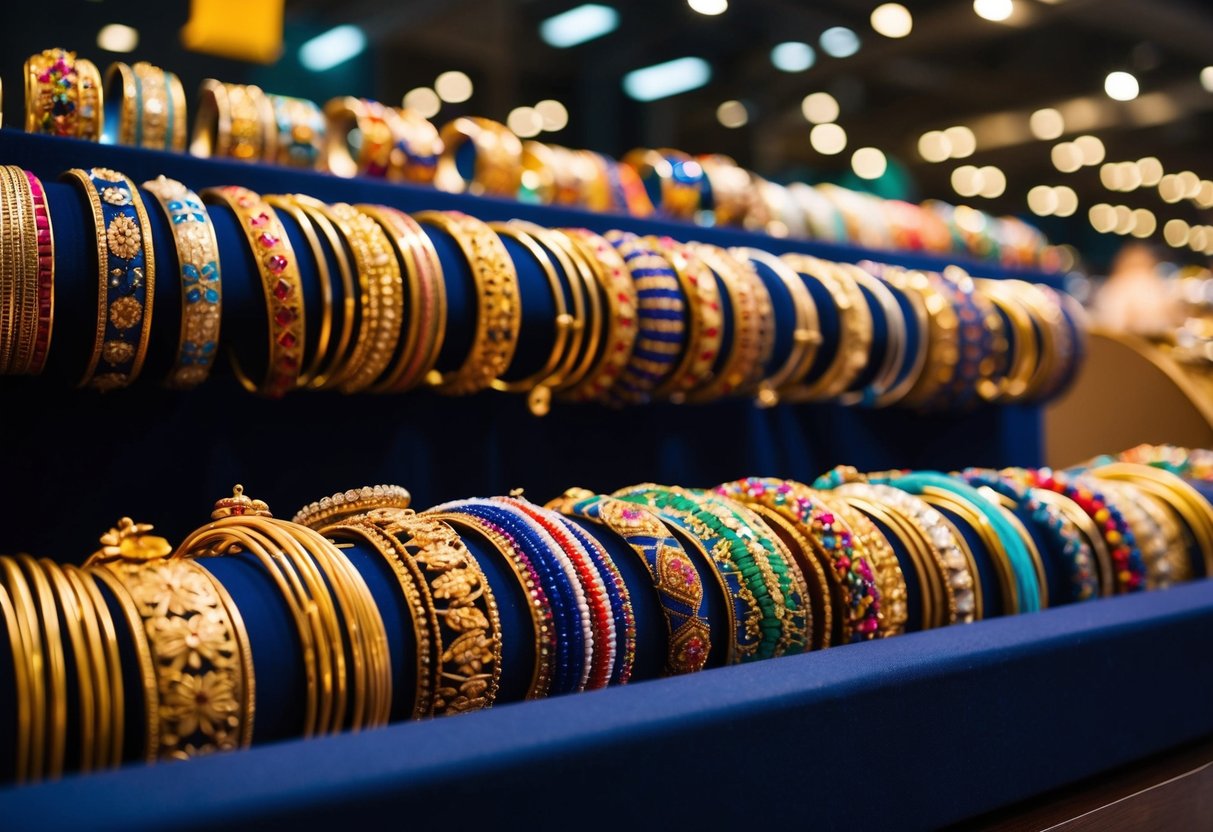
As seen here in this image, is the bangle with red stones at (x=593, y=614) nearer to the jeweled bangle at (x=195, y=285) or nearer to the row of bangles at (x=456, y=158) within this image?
the jeweled bangle at (x=195, y=285)

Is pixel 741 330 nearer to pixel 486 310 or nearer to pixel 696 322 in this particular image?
pixel 696 322

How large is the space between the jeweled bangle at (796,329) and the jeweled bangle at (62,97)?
0.56 meters

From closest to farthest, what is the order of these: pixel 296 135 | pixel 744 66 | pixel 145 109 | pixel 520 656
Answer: pixel 520 656, pixel 145 109, pixel 296 135, pixel 744 66

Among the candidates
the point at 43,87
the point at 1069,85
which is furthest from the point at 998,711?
the point at 1069,85

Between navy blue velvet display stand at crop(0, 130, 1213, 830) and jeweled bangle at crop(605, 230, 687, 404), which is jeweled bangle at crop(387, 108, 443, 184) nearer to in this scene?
navy blue velvet display stand at crop(0, 130, 1213, 830)

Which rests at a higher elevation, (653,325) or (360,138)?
(360,138)

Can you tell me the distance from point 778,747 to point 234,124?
80cm

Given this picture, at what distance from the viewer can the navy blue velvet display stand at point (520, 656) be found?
1.55ft

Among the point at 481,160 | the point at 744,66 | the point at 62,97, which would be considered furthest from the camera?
the point at 744,66

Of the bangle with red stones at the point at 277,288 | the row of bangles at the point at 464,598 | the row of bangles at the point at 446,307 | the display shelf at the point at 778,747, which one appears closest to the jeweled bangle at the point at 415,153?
the row of bangles at the point at 446,307

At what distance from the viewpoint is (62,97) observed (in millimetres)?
911

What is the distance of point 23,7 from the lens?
1.62 meters

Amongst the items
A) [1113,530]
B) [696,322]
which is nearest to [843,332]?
[696,322]

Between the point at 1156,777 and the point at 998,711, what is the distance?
19cm
